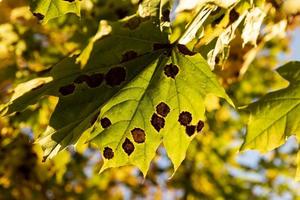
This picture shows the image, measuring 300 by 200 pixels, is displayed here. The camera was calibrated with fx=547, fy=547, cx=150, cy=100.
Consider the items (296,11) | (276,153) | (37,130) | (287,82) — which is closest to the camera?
(287,82)

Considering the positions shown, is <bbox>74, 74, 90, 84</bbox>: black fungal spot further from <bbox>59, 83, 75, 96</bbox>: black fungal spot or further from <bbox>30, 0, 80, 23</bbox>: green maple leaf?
<bbox>30, 0, 80, 23</bbox>: green maple leaf

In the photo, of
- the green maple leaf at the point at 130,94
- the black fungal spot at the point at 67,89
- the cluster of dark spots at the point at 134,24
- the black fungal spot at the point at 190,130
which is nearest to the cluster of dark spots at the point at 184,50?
the green maple leaf at the point at 130,94

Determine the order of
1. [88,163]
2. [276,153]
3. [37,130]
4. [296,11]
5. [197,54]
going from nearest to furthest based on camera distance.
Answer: [197,54] → [296,11] → [37,130] → [88,163] → [276,153]

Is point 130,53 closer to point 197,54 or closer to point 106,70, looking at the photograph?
point 106,70

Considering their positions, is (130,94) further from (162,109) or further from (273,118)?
(273,118)

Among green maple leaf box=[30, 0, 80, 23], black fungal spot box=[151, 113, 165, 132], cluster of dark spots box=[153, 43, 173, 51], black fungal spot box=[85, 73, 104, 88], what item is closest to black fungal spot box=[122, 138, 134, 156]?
black fungal spot box=[151, 113, 165, 132]

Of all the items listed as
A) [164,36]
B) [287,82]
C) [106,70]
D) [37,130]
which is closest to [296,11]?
[287,82]

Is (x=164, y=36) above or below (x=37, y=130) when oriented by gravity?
above

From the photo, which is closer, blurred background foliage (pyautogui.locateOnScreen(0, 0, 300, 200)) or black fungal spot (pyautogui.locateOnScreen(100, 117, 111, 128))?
black fungal spot (pyautogui.locateOnScreen(100, 117, 111, 128))
